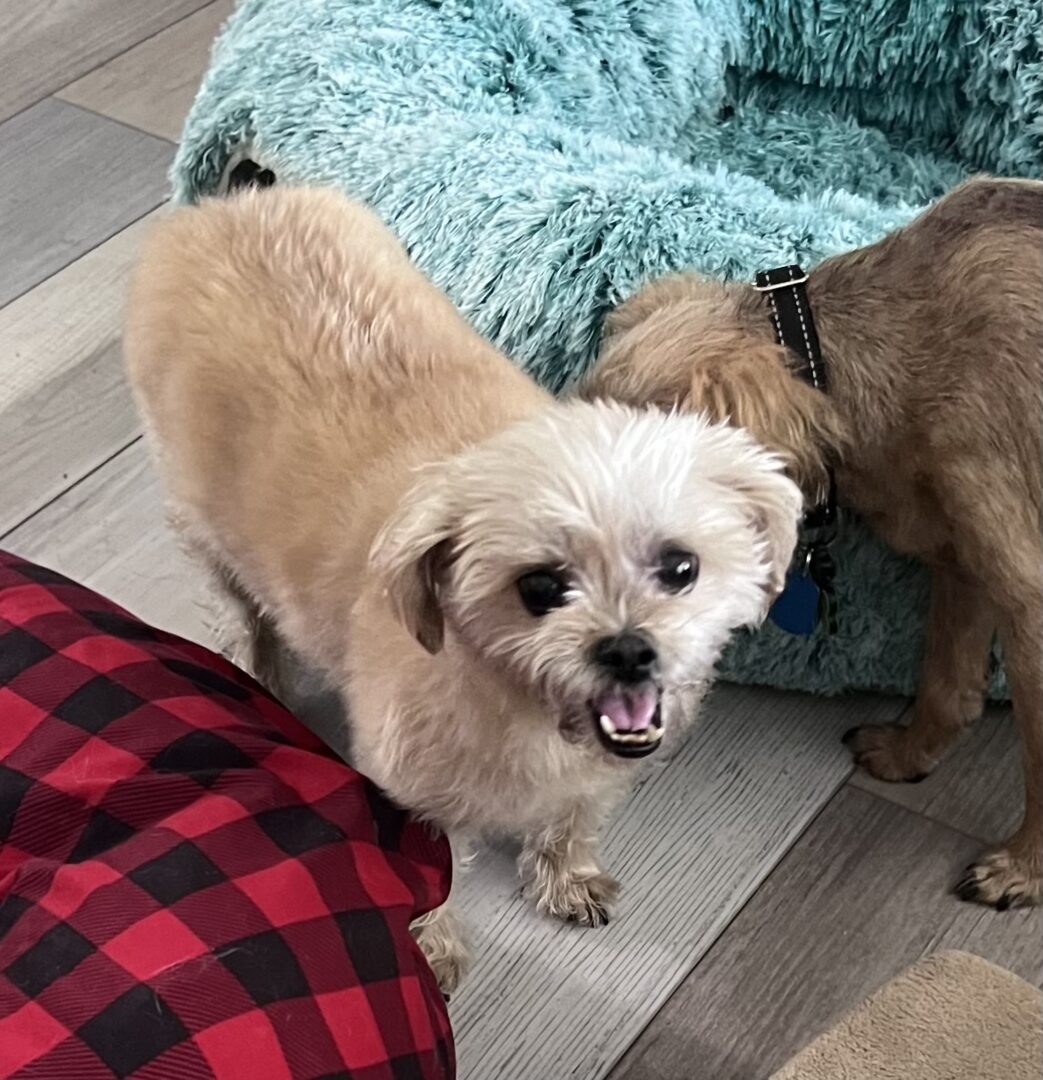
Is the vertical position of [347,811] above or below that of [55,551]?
above

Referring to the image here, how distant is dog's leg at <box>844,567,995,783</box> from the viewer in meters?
1.41

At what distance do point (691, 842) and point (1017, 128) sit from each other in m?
1.16

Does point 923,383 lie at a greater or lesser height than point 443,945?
greater

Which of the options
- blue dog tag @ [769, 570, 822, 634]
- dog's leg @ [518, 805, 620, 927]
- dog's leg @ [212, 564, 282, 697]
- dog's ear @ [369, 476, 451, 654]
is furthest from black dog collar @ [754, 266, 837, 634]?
dog's leg @ [212, 564, 282, 697]

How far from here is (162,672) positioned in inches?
51.9

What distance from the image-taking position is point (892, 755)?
5.10 ft

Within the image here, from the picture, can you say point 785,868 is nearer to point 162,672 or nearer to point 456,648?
point 456,648

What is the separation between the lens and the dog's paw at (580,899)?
1.45 m

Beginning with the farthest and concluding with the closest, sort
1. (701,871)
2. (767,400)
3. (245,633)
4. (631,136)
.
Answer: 1. (631,136)
2. (245,633)
3. (701,871)
4. (767,400)

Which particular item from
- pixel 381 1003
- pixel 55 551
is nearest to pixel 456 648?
pixel 381 1003

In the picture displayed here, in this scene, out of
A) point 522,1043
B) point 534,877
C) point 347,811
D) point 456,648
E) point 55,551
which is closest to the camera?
point 456,648

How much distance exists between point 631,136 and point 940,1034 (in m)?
1.43

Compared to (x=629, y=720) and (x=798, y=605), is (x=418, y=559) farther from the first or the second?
(x=798, y=605)

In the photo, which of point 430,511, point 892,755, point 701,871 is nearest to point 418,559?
point 430,511
